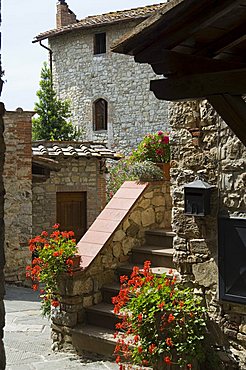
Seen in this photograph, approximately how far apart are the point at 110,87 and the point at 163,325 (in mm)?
16902

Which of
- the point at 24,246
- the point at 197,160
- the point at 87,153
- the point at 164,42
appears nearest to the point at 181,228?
the point at 197,160

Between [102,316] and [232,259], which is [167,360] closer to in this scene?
[232,259]

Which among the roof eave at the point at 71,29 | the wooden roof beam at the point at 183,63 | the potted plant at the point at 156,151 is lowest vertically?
the potted plant at the point at 156,151

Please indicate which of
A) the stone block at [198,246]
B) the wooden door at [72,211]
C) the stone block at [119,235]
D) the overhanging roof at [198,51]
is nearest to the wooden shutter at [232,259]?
the stone block at [198,246]

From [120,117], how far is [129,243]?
46.2 feet

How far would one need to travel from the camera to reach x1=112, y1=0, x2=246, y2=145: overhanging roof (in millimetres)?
3215

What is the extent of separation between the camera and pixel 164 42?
131 inches

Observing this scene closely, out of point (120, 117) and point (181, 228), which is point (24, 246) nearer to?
point (181, 228)

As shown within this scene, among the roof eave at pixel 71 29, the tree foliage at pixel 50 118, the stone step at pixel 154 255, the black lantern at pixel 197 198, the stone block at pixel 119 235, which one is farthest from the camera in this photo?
the tree foliage at pixel 50 118

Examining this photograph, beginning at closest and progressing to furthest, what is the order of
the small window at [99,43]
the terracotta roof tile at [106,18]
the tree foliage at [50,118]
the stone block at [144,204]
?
the stone block at [144,204]
the terracotta roof tile at [106,18]
the tree foliage at [50,118]
the small window at [99,43]

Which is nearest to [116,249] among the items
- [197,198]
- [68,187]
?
[197,198]

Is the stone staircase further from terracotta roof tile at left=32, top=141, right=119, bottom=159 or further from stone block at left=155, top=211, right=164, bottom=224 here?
terracotta roof tile at left=32, top=141, right=119, bottom=159

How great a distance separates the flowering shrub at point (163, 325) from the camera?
5535 mm

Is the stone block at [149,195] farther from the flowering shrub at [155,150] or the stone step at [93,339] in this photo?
the stone step at [93,339]
